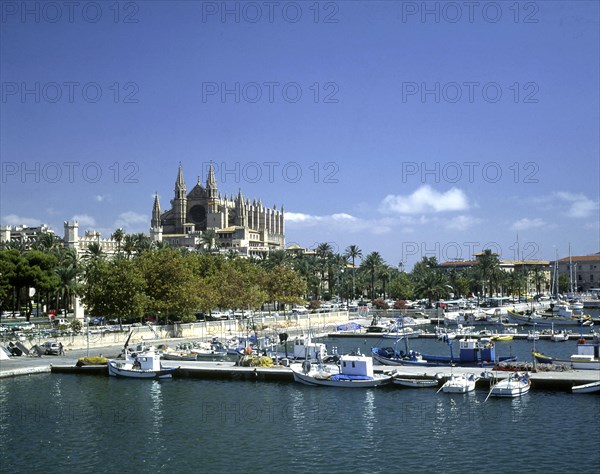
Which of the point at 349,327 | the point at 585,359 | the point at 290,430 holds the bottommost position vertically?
the point at 290,430

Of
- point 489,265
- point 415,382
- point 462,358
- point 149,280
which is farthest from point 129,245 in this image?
point 489,265

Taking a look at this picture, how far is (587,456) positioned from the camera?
1399 inches

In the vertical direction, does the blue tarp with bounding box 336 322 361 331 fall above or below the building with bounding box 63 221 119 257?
below

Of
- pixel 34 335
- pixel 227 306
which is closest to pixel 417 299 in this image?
pixel 227 306

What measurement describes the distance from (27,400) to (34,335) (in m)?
24.6

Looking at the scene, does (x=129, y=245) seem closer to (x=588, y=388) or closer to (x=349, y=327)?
(x=349, y=327)

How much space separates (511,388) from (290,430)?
15346 millimetres

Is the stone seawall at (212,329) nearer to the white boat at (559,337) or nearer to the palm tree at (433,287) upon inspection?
the palm tree at (433,287)

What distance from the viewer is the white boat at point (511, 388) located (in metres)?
48.1

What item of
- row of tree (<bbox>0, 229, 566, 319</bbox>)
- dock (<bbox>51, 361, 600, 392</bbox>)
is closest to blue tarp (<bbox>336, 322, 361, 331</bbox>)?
row of tree (<bbox>0, 229, 566, 319</bbox>)

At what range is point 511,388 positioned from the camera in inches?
1895

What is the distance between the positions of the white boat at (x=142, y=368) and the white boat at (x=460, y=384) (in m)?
22.1

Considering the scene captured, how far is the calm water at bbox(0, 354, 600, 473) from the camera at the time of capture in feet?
116

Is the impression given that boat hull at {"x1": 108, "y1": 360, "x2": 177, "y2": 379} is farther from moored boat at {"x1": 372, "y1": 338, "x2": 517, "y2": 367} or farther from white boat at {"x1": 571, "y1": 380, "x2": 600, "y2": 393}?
white boat at {"x1": 571, "y1": 380, "x2": 600, "y2": 393}
